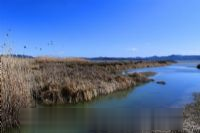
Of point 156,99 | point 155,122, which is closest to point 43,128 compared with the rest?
point 155,122

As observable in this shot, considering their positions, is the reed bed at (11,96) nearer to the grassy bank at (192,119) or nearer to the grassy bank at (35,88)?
the grassy bank at (35,88)

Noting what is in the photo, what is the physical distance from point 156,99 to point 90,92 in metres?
3.21

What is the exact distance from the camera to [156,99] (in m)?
13.3

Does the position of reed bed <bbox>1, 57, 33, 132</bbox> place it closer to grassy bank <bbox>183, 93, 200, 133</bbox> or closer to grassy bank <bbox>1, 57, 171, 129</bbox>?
grassy bank <bbox>1, 57, 171, 129</bbox>

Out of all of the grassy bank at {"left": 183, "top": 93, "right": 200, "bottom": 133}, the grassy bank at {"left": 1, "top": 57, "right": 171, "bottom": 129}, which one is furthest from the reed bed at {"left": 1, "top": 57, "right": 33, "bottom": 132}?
the grassy bank at {"left": 183, "top": 93, "right": 200, "bottom": 133}

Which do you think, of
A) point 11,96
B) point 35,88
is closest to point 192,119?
point 11,96

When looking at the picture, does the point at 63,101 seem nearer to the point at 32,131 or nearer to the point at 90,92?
the point at 90,92

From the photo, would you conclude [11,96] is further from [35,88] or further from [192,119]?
[192,119]

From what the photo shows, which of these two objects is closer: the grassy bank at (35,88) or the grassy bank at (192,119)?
the grassy bank at (192,119)

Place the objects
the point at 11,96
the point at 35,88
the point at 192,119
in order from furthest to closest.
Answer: the point at 35,88 → the point at 192,119 → the point at 11,96

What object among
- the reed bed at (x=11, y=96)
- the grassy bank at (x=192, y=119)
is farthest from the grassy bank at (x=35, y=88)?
the grassy bank at (x=192, y=119)

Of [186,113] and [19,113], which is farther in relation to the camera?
[186,113]

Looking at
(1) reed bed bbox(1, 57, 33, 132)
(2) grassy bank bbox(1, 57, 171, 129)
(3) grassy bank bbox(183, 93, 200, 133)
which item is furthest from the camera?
(2) grassy bank bbox(1, 57, 171, 129)

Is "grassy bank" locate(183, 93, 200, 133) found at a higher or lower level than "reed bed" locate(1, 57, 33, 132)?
lower
